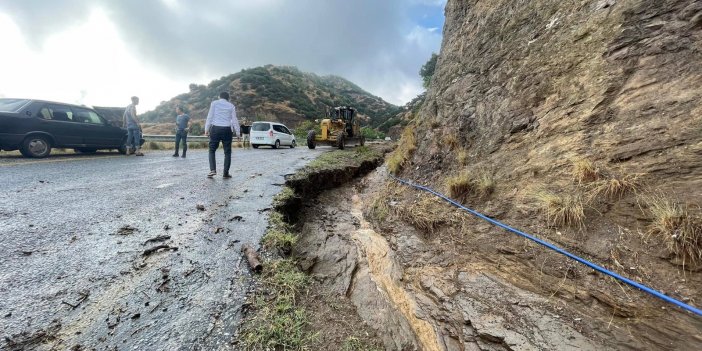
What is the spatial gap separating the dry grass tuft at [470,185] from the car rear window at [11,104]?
10.2 meters

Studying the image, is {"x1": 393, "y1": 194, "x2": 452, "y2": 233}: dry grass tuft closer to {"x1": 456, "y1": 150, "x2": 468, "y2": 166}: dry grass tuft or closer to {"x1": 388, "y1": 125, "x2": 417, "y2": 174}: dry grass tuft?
{"x1": 456, "y1": 150, "x2": 468, "y2": 166}: dry grass tuft

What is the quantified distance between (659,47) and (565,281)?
10.4 ft

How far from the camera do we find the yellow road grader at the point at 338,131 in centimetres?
1730

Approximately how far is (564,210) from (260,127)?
17027 mm

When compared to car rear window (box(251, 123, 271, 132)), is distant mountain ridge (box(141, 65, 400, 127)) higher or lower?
higher

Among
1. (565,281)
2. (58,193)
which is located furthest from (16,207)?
(565,281)

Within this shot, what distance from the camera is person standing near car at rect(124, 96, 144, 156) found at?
9586 mm

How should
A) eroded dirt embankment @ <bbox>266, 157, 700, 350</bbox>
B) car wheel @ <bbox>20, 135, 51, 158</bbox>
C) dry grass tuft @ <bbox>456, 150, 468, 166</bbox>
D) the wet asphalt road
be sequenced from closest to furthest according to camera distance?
the wet asphalt road < eroded dirt embankment @ <bbox>266, 157, 700, 350</bbox> < dry grass tuft @ <bbox>456, 150, 468, 166</bbox> < car wheel @ <bbox>20, 135, 51, 158</bbox>

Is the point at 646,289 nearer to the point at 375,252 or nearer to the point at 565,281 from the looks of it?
the point at 565,281

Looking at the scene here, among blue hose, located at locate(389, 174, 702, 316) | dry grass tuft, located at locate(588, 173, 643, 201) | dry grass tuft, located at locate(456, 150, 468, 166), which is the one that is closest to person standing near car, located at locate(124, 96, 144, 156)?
dry grass tuft, located at locate(456, 150, 468, 166)

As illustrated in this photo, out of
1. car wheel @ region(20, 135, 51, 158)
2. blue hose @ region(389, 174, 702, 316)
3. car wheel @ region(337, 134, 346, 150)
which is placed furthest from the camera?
car wheel @ region(337, 134, 346, 150)

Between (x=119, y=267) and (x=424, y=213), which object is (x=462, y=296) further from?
(x=119, y=267)

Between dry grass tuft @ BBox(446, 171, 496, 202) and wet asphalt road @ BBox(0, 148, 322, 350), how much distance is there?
9.57 feet

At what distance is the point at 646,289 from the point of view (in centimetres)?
220
